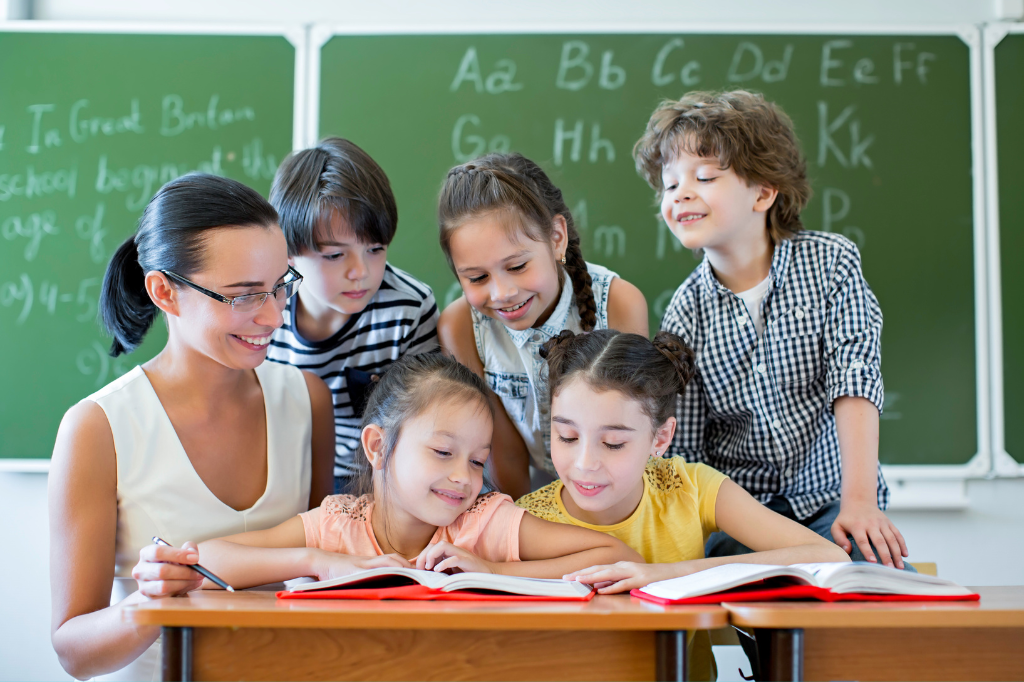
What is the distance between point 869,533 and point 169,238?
1.58 metres

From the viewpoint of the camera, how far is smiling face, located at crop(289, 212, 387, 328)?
1.69m

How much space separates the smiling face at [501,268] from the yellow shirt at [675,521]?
46cm

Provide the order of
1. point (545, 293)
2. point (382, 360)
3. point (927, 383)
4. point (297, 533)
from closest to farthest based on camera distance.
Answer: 1. point (297, 533)
2. point (545, 293)
3. point (382, 360)
4. point (927, 383)

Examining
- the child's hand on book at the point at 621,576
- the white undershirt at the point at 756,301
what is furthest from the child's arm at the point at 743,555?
the white undershirt at the point at 756,301

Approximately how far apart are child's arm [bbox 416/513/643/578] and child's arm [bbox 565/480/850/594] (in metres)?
0.15

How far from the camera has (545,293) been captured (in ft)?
5.65

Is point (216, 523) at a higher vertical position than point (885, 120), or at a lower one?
lower

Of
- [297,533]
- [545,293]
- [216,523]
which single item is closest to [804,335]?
[545,293]

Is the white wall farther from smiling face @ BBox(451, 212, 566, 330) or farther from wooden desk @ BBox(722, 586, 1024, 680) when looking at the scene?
wooden desk @ BBox(722, 586, 1024, 680)

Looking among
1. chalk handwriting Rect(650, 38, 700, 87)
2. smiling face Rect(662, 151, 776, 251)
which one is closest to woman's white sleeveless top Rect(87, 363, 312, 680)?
smiling face Rect(662, 151, 776, 251)

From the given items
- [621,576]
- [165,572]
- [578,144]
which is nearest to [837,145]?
[578,144]

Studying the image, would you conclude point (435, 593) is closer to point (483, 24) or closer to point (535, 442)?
point (535, 442)

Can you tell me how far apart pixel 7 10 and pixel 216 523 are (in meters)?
2.28

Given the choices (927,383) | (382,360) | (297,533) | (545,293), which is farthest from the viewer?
(927,383)
